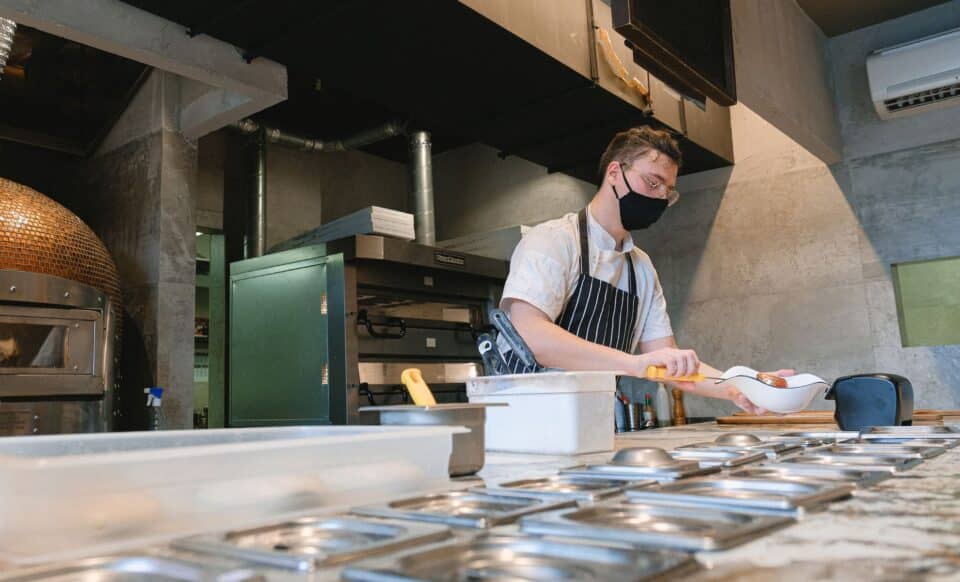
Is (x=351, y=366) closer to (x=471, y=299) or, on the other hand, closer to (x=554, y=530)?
(x=471, y=299)

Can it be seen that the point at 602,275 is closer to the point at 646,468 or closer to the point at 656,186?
the point at 656,186

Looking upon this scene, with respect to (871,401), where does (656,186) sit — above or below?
above

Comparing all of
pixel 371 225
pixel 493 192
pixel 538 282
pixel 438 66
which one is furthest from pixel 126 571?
pixel 493 192

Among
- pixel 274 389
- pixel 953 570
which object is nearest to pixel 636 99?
pixel 274 389

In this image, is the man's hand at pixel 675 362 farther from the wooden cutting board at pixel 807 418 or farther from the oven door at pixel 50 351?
the oven door at pixel 50 351

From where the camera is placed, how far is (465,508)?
0.72 metres

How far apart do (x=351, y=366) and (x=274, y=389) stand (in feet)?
2.10

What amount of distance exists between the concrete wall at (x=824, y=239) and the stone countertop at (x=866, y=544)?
3.09m

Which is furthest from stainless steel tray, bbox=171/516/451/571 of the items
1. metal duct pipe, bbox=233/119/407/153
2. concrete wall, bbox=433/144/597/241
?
concrete wall, bbox=433/144/597/241

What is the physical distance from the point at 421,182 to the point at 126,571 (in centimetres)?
410

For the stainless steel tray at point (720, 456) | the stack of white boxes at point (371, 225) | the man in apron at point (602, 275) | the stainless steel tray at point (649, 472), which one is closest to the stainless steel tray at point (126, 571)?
the stainless steel tray at point (649, 472)

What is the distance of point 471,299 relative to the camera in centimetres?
410

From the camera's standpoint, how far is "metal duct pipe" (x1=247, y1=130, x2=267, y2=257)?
4.34 m

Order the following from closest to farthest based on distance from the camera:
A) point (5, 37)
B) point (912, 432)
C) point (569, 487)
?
point (569, 487) → point (912, 432) → point (5, 37)
